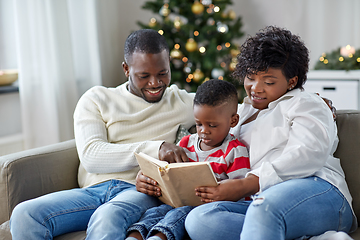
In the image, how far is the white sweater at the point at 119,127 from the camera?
1.49m

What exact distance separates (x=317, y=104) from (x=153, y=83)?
66 cm

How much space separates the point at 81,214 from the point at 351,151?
1014mm

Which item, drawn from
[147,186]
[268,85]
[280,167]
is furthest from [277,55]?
[147,186]

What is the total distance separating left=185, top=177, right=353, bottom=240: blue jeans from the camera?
1.01 m

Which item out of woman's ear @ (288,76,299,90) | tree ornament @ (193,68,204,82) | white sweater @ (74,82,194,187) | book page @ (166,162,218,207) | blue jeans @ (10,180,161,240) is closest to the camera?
book page @ (166,162,218,207)

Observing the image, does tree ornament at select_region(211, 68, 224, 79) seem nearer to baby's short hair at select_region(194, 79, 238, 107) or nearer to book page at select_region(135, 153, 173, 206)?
baby's short hair at select_region(194, 79, 238, 107)

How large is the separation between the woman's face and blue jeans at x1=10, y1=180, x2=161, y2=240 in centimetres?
55

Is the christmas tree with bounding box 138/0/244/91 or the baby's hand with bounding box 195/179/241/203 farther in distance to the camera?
the christmas tree with bounding box 138/0/244/91

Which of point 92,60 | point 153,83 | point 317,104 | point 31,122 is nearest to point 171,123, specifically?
point 153,83

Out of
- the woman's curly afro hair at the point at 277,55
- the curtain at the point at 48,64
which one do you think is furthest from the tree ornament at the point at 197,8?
the woman's curly afro hair at the point at 277,55

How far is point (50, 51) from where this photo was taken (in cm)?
252

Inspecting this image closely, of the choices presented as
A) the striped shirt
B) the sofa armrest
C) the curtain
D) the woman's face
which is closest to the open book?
the striped shirt

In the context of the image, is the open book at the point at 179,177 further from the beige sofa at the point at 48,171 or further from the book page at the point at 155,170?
the beige sofa at the point at 48,171

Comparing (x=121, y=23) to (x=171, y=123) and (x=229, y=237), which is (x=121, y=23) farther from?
(x=229, y=237)
